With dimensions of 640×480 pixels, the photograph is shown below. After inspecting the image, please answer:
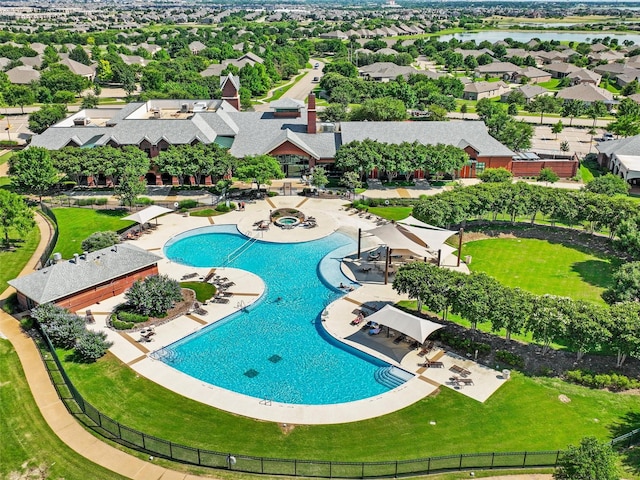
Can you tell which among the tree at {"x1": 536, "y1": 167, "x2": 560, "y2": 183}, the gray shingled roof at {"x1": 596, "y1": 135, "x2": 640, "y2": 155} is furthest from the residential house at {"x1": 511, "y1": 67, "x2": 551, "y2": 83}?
the tree at {"x1": 536, "y1": 167, "x2": 560, "y2": 183}

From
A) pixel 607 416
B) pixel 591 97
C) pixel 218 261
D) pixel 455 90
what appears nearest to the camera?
pixel 607 416

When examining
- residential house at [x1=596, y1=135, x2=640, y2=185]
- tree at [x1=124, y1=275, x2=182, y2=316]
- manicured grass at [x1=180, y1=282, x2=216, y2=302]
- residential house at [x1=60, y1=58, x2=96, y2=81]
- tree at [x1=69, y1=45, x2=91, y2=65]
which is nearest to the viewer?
tree at [x1=124, y1=275, x2=182, y2=316]

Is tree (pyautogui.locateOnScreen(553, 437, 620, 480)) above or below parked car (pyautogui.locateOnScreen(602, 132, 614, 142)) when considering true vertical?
below

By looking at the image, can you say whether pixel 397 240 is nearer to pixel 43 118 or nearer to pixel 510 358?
pixel 510 358

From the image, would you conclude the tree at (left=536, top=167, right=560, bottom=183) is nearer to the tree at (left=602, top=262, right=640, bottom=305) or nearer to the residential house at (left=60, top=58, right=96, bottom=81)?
the tree at (left=602, top=262, right=640, bottom=305)

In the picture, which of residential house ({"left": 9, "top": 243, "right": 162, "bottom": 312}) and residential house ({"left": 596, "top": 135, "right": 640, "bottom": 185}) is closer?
residential house ({"left": 9, "top": 243, "right": 162, "bottom": 312})

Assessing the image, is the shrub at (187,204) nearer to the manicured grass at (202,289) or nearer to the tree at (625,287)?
the manicured grass at (202,289)

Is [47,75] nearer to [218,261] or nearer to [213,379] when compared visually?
[218,261]

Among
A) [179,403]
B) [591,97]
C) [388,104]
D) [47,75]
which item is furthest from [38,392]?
[591,97]
